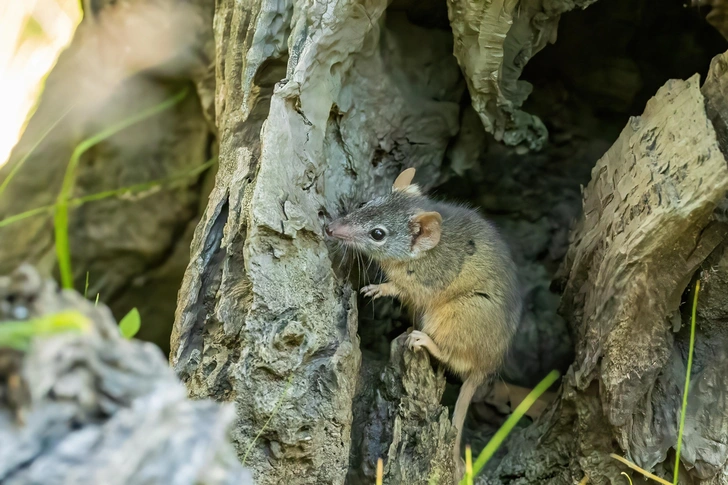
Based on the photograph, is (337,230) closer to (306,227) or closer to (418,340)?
(306,227)

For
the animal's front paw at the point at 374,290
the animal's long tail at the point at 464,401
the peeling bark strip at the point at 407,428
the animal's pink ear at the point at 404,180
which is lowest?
the animal's long tail at the point at 464,401

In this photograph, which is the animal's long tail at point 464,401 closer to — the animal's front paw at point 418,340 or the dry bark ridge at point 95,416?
the animal's front paw at point 418,340

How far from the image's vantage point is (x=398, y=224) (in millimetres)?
3859

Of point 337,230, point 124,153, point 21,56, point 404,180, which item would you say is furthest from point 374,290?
point 124,153

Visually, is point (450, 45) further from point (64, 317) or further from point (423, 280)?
point (64, 317)

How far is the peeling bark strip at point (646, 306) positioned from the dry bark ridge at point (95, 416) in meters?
2.22

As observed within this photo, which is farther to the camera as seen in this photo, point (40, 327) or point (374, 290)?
point (374, 290)

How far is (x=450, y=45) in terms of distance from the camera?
4.18 metres

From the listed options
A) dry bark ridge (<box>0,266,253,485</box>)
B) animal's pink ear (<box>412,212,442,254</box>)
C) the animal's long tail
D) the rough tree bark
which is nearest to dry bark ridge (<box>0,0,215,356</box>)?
the rough tree bark

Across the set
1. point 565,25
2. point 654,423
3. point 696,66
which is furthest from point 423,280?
point 696,66

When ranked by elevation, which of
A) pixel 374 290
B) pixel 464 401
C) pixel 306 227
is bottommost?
pixel 464 401


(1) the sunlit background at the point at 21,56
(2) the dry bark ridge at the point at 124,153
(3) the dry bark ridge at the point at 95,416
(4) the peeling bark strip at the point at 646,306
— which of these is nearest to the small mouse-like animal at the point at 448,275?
(4) the peeling bark strip at the point at 646,306

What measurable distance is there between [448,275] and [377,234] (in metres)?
0.52

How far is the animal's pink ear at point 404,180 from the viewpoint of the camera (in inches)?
152
